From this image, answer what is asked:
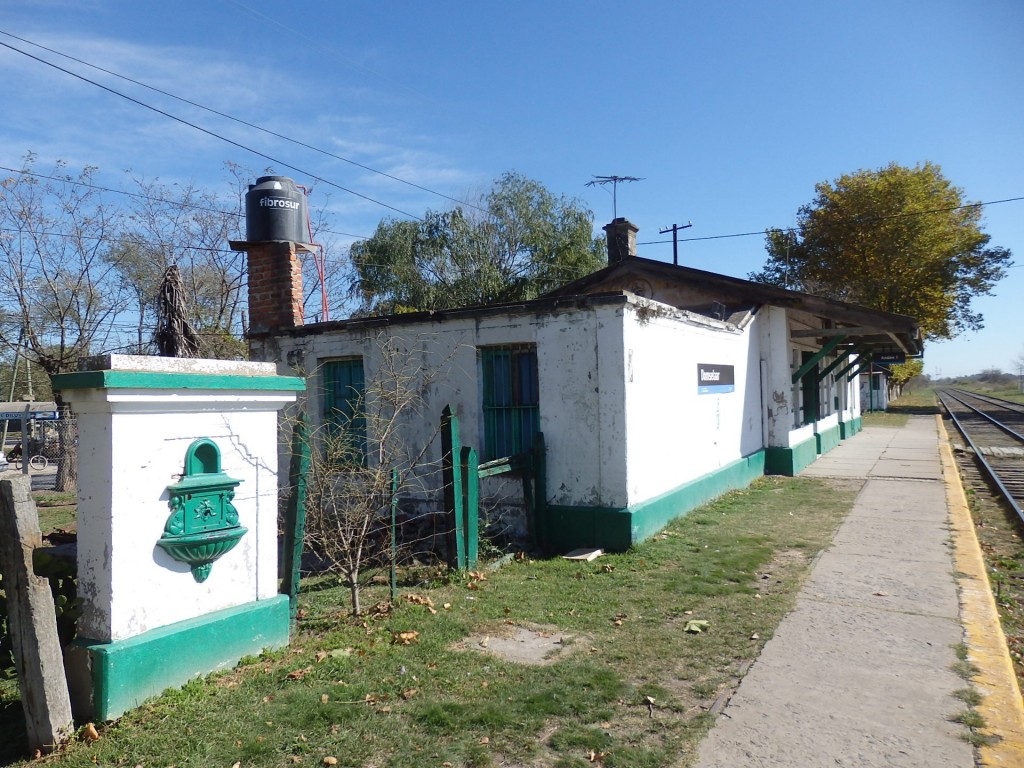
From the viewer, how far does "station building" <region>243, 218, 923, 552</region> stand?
773cm

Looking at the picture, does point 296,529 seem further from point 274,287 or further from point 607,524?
point 274,287

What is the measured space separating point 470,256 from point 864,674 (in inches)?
1055

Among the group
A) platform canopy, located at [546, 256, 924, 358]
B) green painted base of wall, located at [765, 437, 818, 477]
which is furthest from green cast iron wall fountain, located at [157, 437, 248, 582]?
green painted base of wall, located at [765, 437, 818, 477]

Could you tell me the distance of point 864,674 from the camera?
4438 mm

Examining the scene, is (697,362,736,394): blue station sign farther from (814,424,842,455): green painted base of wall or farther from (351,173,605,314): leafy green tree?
(351,173,605,314): leafy green tree

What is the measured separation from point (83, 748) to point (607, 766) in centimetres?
249

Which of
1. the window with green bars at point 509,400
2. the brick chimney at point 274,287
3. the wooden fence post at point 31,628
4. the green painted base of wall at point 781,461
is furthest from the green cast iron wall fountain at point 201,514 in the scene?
the green painted base of wall at point 781,461

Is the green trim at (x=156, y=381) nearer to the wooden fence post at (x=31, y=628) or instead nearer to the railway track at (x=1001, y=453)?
the wooden fence post at (x=31, y=628)

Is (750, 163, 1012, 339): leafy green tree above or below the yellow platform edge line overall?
above

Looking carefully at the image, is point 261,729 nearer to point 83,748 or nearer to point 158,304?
point 83,748

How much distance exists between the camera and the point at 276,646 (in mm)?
4691

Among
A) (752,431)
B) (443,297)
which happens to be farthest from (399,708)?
(443,297)

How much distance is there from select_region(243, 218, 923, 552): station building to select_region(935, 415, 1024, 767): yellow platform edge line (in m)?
3.04

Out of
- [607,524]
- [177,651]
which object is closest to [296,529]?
[177,651]
